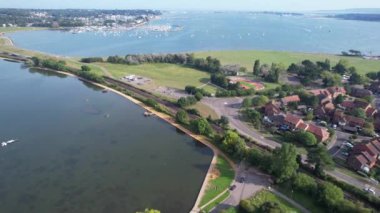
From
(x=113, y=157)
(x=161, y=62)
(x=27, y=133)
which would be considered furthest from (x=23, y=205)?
(x=161, y=62)

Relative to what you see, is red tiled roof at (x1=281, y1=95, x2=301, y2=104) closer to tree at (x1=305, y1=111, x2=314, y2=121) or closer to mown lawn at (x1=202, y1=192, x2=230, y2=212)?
tree at (x1=305, y1=111, x2=314, y2=121)

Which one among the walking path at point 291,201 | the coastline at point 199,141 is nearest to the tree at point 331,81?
the coastline at point 199,141

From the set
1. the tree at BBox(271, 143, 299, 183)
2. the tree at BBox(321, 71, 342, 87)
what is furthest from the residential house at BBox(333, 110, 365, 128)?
the tree at BBox(321, 71, 342, 87)

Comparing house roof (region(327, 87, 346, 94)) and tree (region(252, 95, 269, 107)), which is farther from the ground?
house roof (region(327, 87, 346, 94))

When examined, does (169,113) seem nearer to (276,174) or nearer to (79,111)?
(79,111)

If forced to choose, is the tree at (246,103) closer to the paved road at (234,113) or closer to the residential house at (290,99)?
the paved road at (234,113)
